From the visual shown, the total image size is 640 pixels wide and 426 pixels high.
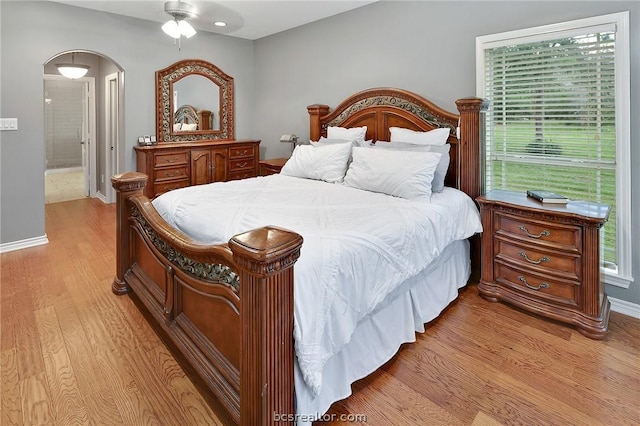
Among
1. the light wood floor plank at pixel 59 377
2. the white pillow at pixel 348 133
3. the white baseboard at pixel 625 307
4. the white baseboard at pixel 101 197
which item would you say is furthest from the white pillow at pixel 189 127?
the white baseboard at pixel 625 307

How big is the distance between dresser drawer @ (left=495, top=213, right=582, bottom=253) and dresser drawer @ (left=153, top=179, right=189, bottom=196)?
12.0ft

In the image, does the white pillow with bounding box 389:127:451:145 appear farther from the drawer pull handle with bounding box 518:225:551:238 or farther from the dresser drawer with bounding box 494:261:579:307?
the dresser drawer with bounding box 494:261:579:307

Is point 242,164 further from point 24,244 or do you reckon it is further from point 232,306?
point 232,306

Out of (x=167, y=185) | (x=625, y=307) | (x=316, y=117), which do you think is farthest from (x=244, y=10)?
(x=625, y=307)

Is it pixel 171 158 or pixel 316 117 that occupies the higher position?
pixel 316 117

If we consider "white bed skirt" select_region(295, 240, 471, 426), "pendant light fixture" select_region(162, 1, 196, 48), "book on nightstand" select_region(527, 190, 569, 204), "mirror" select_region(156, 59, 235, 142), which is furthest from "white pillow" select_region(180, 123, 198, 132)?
"book on nightstand" select_region(527, 190, 569, 204)

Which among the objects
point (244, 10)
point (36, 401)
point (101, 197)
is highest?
point (244, 10)

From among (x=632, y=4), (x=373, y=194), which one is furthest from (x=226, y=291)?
(x=632, y=4)

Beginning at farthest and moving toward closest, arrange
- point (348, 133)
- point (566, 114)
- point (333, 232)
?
point (348, 133), point (566, 114), point (333, 232)

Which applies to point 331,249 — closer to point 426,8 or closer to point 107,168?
point 426,8

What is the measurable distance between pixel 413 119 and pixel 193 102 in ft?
10.3

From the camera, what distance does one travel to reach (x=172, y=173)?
182 inches

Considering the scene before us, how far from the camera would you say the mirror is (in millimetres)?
4836

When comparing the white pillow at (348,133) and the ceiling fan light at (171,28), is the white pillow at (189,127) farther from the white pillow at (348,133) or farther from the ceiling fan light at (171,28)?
the white pillow at (348,133)
